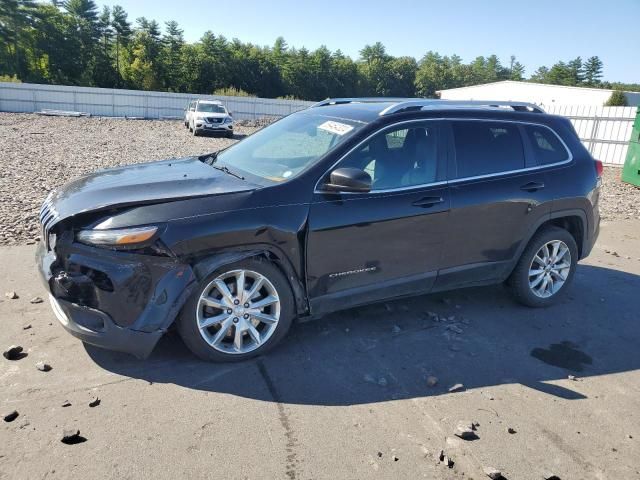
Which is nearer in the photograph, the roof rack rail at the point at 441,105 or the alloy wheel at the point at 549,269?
the roof rack rail at the point at 441,105

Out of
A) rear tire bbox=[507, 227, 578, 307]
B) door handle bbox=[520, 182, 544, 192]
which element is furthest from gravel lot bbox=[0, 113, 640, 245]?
door handle bbox=[520, 182, 544, 192]

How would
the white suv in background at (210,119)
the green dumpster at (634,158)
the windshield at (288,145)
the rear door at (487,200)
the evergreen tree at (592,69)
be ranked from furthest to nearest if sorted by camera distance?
the evergreen tree at (592,69) → the white suv in background at (210,119) → the green dumpster at (634,158) → the rear door at (487,200) → the windshield at (288,145)

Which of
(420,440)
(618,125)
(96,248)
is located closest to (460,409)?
(420,440)

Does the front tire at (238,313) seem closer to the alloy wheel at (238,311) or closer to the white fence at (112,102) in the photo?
the alloy wheel at (238,311)

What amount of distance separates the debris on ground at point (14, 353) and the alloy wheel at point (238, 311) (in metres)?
1.35

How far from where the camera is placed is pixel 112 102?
35.1 metres

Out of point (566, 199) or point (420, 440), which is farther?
point (566, 199)

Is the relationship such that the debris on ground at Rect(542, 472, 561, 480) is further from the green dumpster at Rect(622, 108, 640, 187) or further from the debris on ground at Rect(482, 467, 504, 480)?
the green dumpster at Rect(622, 108, 640, 187)

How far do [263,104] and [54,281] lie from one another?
34.9 metres

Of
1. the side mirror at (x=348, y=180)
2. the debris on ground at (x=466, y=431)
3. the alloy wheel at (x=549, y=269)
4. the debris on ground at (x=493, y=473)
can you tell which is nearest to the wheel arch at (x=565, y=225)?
the alloy wheel at (x=549, y=269)

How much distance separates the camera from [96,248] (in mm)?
3371

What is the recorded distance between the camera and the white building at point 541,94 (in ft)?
165

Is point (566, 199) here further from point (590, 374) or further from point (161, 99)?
point (161, 99)

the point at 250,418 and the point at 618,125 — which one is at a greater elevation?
the point at 618,125
